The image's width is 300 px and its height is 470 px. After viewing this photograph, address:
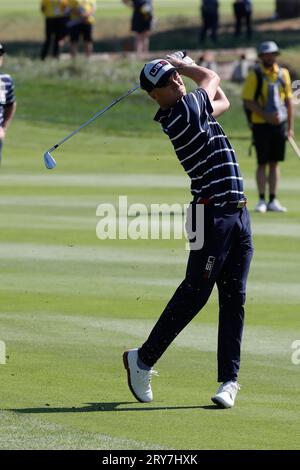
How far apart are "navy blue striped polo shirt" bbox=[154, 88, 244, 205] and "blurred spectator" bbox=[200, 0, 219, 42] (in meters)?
37.0

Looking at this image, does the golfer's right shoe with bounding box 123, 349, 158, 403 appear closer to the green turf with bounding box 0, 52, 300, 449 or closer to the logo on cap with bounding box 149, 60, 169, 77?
the green turf with bounding box 0, 52, 300, 449

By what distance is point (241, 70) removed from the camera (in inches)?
1443

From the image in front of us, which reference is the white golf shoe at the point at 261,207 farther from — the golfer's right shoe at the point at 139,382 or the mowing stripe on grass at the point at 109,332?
the golfer's right shoe at the point at 139,382

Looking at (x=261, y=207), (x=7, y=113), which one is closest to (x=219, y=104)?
(x=7, y=113)

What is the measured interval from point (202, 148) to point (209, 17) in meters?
37.5

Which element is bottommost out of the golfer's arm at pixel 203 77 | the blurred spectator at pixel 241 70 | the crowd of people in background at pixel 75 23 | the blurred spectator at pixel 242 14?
the blurred spectator at pixel 242 14

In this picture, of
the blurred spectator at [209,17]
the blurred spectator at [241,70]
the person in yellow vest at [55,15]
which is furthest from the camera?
the blurred spectator at [209,17]

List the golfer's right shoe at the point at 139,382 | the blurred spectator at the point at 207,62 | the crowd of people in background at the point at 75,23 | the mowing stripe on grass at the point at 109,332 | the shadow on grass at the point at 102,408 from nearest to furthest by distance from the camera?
the shadow on grass at the point at 102,408 < the golfer's right shoe at the point at 139,382 < the mowing stripe on grass at the point at 109,332 < the crowd of people in background at the point at 75,23 < the blurred spectator at the point at 207,62

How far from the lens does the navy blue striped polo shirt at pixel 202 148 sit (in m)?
8.20

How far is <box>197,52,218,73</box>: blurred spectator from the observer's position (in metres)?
34.9

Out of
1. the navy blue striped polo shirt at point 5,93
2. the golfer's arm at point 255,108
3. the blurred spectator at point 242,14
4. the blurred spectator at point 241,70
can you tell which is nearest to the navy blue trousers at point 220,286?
the navy blue striped polo shirt at point 5,93

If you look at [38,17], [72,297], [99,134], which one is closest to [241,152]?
[99,134]
